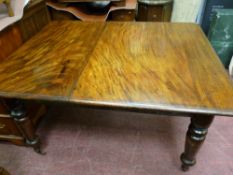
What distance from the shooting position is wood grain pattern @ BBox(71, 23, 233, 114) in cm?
82

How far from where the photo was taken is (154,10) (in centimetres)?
238

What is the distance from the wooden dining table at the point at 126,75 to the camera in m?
0.83

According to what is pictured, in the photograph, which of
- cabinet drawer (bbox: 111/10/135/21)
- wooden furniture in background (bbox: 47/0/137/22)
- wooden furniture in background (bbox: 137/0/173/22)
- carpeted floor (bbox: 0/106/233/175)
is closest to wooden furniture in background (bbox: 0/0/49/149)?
carpeted floor (bbox: 0/106/233/175)

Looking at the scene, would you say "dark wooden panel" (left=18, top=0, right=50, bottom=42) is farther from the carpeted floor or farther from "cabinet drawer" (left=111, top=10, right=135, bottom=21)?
"cabinet drawer" (left=111, top=10, right=135, bottom=21)

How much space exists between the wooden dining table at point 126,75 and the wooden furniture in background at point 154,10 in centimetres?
105

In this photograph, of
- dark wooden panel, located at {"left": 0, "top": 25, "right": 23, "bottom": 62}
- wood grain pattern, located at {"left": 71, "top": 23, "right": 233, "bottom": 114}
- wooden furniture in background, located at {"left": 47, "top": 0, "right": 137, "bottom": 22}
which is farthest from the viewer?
wooden furniture in background, located at {"left": 47, "top": 0, "right": 137, "bottom": 22}

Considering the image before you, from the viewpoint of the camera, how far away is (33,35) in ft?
4.87

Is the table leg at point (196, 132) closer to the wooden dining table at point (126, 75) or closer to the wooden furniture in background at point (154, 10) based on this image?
the wooden dining table at point (126, 75)

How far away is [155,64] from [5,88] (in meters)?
0.76

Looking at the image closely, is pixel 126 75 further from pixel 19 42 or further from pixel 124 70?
pixel 19 42

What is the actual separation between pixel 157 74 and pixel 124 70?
0.17 meters

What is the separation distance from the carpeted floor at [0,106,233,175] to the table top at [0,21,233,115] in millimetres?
666

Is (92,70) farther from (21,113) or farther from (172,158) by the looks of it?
(172,158)

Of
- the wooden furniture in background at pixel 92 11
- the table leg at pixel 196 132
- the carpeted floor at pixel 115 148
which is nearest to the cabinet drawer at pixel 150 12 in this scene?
the wooden furniture in background at pixel 92 11
